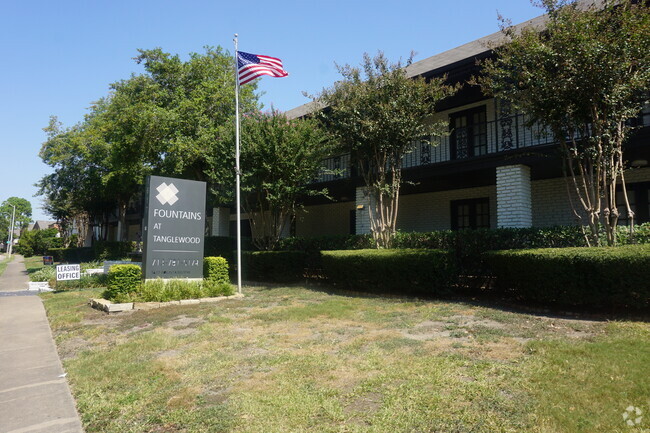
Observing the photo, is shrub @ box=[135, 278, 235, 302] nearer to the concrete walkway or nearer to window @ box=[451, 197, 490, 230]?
the concrete walkway

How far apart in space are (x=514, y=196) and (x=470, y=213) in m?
3.85

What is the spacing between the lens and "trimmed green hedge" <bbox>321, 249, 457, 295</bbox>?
9695 mm

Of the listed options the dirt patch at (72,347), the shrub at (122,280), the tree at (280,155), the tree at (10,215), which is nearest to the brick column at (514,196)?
the tree at (280,155)

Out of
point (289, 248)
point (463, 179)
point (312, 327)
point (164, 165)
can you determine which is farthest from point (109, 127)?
point (312, 327)

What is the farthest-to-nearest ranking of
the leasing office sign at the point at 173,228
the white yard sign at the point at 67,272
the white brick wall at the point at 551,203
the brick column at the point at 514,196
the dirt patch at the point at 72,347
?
the white yard sign at the point at 67,272, the white brick wall at the point at 551,203, the brick column at the point at 514,196, the leasing office sign at the point at 173,228, the dirt patch at the point at 72,347

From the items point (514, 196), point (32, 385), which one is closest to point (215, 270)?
point (32, 385)

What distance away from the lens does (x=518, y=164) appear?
38.6 ft

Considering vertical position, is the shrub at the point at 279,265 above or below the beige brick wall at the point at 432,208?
below

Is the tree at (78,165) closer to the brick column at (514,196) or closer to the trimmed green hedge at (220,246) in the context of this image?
the trimmed green hedge at (220,246)

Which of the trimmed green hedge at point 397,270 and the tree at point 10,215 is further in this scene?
the tree at point 10,215

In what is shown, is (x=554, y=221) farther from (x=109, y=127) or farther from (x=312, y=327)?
(x=109, y=127)

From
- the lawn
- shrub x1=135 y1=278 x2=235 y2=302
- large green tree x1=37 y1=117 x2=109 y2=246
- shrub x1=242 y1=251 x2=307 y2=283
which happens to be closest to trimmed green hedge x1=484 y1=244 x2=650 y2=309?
the lawn

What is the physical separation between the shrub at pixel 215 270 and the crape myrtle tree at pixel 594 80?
364 inches

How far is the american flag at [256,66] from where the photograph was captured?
1275 cm
